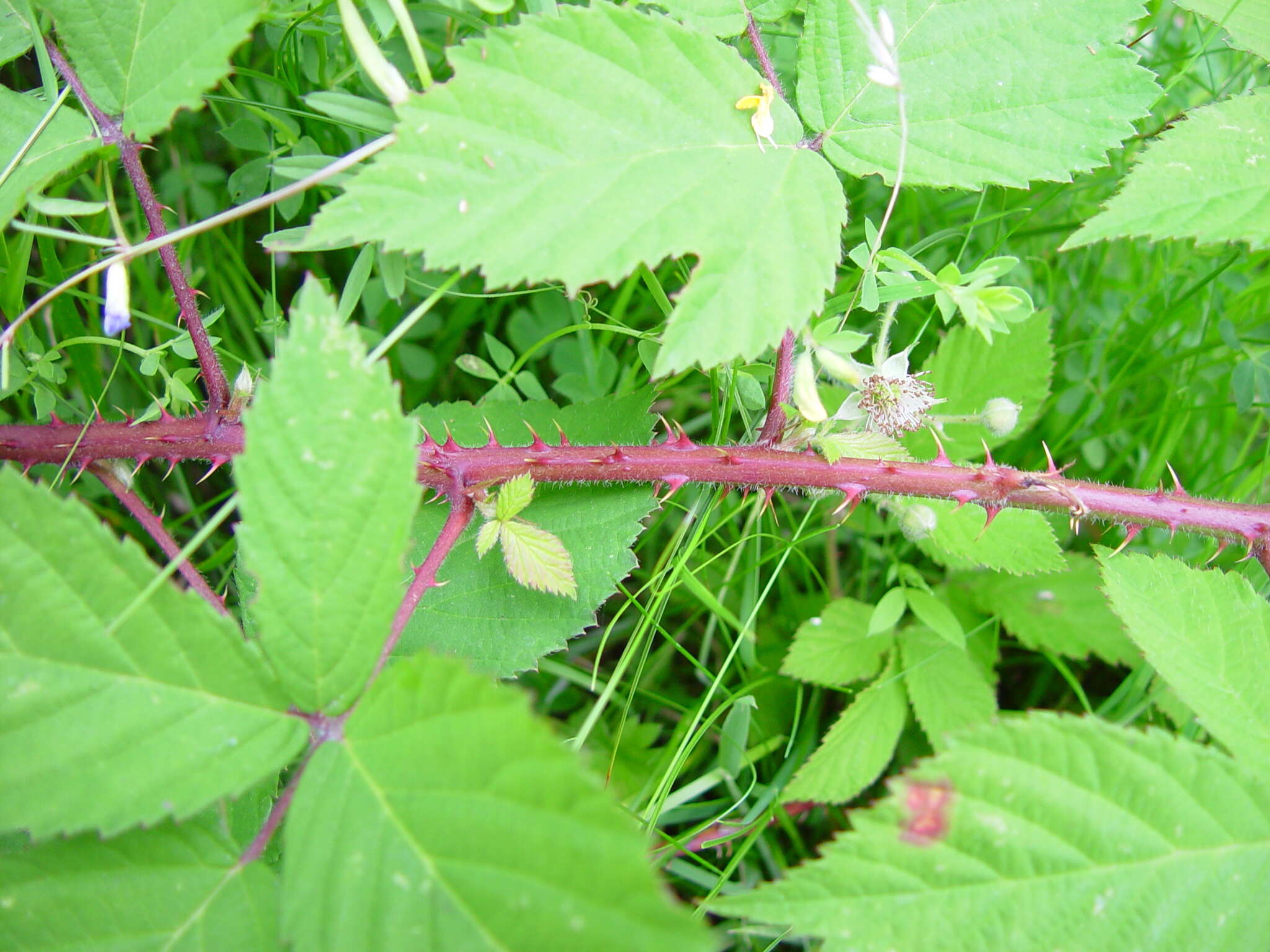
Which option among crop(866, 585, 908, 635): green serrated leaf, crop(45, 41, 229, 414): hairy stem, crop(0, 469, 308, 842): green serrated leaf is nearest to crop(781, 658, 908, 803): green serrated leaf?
crop(866, 585, 908, 635): green serrated leaf

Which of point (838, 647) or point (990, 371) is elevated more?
point (990, 371)

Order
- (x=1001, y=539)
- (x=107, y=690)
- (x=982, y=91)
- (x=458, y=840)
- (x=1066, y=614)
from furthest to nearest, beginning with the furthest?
(x=1066, y=614)
(x=1001, y=539)
(x=982, y=91)
(x=107, y=690)
(x=458, y=840)

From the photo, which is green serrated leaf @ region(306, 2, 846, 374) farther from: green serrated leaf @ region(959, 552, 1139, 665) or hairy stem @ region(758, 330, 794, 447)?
green serrated leaf @ region(959, 552, 1139, 665)

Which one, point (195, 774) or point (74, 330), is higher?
point (74, 330)

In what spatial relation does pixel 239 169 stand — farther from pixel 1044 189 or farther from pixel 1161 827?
pixel 1161 827

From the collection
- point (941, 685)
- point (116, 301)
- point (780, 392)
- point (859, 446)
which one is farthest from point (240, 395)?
point (941, 685)

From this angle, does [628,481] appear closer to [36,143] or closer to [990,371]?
[990,371]

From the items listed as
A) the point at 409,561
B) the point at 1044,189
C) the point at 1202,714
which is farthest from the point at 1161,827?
the point at 1044,189
